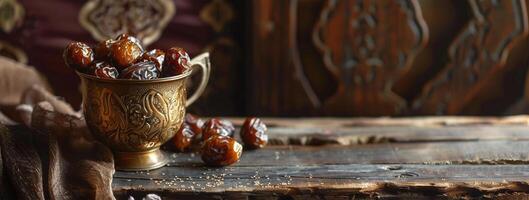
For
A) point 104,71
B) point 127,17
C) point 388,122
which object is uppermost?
point 104,71

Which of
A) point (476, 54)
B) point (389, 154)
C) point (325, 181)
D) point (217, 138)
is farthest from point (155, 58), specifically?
point (476, 54)

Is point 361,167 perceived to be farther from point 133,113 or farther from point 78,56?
point 78,56

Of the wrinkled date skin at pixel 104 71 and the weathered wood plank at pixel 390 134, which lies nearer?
the wrinkled date skin at pixel 104 71

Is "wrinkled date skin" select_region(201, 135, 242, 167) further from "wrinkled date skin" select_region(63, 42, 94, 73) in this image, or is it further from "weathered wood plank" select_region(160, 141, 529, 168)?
"wrinkled date skin" select_region(63, 42, 94, 73)

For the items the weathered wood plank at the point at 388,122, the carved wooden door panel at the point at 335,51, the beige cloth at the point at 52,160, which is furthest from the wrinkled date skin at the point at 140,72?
the carved wooden door panel at the point at 335,51

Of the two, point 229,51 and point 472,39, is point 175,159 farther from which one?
point 472,39

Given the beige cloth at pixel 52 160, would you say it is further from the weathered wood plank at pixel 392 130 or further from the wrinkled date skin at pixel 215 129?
the weathered wood plank at pixel 392 130

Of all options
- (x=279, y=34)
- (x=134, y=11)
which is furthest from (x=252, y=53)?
(x=134, y=11)
